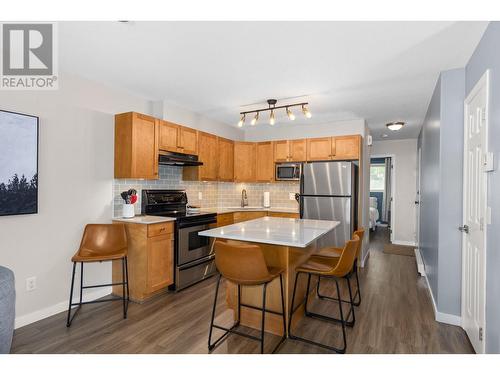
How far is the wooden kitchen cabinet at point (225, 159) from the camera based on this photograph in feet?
15.8

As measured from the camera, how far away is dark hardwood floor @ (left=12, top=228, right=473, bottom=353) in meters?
2.21

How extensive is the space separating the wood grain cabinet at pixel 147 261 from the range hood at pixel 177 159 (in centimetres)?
91

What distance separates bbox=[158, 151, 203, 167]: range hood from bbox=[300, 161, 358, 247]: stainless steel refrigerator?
5.62 feet

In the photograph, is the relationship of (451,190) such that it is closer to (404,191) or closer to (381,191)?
(404,191)

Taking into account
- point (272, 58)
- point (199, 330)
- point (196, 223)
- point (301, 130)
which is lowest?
point (199, 330)

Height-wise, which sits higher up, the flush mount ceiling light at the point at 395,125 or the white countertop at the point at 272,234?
the flush mount ceiling light at the point at 395,125

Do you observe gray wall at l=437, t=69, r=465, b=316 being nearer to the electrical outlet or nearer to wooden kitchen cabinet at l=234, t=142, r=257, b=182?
wooden kitchen cabinet at l=234, t=142, r=257, b=182

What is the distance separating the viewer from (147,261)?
3.09m

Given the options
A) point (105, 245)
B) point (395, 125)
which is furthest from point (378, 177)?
point (105, 245)

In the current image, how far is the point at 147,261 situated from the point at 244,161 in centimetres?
273

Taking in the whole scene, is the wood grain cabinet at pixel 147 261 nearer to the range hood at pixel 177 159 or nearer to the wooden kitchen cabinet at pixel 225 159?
the range hood at pixel 177 159

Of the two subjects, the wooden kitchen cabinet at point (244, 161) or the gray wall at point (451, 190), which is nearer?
the gray wall at point (451, 190)

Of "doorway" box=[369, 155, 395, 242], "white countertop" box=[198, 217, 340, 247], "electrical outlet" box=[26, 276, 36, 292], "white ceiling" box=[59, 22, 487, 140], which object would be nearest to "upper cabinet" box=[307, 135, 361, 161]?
"white ceiling" box=[59, 22, 487, 140]

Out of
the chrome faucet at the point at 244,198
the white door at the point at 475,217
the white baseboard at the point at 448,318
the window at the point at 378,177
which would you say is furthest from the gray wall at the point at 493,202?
the window at the point at 378,177
